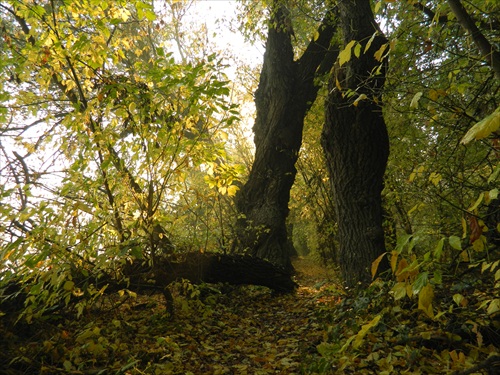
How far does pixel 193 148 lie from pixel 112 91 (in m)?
0.93

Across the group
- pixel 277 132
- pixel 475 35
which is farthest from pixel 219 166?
pixel 277 132

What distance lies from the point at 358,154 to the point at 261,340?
8.78 ft

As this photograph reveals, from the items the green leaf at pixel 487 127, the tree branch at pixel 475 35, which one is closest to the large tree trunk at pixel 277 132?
the tree branch at pixel 475 35

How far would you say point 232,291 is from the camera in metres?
6.05

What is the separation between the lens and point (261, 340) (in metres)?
4.32

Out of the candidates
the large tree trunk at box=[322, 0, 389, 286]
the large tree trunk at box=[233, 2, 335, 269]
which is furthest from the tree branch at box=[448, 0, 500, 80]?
the large tree trunk at box=[233, 2, 335, 269]

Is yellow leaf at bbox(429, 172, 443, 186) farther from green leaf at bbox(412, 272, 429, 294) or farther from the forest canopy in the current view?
green leaf at bbox(412, 272, 429, 294)

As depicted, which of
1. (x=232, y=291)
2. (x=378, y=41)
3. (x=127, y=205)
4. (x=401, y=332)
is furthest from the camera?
→ (x=232, y=291)

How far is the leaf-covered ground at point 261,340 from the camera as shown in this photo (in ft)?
8.95

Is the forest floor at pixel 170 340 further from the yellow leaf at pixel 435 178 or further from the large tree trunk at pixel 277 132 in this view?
the large tree trunk at pixel 277 132

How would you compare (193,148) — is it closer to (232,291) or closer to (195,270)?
(195,270)

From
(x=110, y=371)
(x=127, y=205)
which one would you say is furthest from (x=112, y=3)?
(x=110, y=371)

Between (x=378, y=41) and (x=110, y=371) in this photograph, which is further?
(x=378, y=41)

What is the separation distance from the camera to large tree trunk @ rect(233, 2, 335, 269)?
790 centimetres
